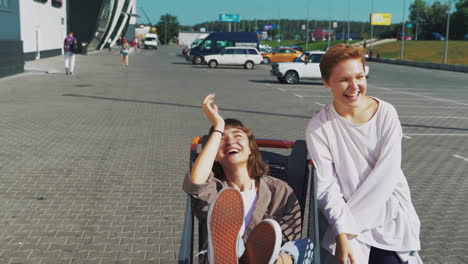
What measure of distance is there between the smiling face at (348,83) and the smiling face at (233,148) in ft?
1.82

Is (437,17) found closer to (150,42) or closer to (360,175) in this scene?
(150,42)

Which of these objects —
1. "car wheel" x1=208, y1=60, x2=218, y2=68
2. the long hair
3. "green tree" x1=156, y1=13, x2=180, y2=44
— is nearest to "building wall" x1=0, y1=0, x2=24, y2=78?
"car wheel" x1=208, y1=60, x2=218, y2=68

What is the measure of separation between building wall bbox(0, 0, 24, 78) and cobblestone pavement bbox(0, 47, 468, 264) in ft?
20.9

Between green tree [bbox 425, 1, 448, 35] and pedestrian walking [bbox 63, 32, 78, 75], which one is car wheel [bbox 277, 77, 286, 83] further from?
green tree [bbox 425, 1, 448, 35]

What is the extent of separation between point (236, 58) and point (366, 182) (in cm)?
3432

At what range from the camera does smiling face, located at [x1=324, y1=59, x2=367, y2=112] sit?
8.36ft

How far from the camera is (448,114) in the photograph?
14.4 m

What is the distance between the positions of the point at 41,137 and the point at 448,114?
1007cm

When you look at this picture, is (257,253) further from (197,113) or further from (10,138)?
(197,113)

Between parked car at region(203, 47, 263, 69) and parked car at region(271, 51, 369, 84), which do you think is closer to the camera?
parked car at region(271, 51, 369, 84)

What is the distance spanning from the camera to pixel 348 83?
8.39 ft

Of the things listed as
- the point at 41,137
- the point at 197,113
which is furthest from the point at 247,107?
the point at 41,137

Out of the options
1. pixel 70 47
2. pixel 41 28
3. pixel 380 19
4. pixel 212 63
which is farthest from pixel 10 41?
pixel 380 19

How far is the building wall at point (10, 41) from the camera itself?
22391 mm
